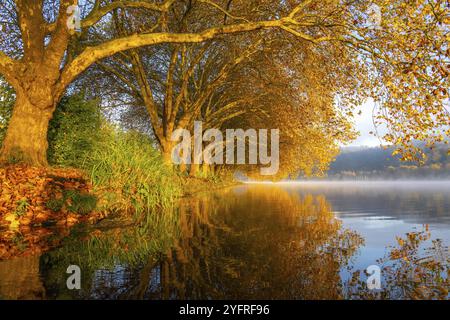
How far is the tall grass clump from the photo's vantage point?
8.05 meters

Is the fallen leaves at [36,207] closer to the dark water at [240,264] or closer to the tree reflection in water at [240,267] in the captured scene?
the dark water at [240,264]

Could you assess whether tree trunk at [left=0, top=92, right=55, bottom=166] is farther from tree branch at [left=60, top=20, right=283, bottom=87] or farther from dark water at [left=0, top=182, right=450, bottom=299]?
dark water at [left=0, top=182, right=450, bottom=299]

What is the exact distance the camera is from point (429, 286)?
299 centimetres

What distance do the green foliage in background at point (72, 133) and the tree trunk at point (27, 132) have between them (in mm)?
1480

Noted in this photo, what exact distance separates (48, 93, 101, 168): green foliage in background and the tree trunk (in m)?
1.48

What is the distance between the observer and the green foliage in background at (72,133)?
9883mm

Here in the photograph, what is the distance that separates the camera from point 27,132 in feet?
26.2

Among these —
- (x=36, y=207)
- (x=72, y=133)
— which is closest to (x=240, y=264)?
(x=36, y=207)

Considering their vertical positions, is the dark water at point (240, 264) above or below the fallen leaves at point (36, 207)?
below

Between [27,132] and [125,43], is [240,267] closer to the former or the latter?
[125,43]

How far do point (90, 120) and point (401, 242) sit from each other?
956cm

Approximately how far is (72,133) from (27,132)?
201 cm

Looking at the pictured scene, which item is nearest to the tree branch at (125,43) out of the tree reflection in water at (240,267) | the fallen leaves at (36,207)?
the fallen leaves at (36,207)

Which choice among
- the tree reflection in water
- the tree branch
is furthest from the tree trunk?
the tree reflection in water
